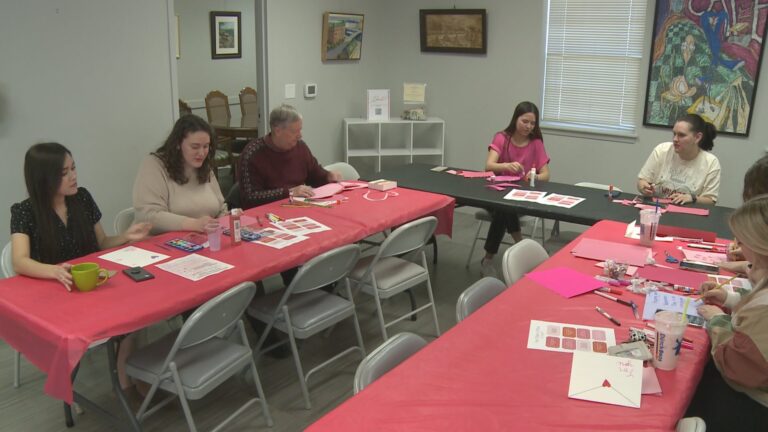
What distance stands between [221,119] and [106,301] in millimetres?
5363

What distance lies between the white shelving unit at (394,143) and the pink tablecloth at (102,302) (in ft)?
11.7

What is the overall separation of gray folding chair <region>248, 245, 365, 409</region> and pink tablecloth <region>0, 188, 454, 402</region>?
0.12m

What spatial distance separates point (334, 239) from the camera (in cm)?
323

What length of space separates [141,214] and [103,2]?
6.18 ft

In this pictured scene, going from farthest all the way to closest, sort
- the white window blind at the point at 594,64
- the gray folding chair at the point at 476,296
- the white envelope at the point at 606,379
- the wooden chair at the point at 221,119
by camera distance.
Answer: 1. the wooden chair at the point at 221,119
2. the white window blind at the point at 594,64
3. the gray folding chair at the point at 476,296
4. the white envelope at the point at 606,379

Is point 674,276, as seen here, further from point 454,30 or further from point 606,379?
point 454,30

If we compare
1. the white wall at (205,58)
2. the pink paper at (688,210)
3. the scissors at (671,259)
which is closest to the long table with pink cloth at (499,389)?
the scissors at (671,259)

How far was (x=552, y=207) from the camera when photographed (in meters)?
3.89

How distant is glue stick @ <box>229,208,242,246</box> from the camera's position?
299 centimetres

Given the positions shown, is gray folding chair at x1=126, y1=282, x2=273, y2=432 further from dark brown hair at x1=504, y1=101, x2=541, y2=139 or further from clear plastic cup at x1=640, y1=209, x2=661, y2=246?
dark brown hair at x1=504, y1=101, x2=541, y2=139

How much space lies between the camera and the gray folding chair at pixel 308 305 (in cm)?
293

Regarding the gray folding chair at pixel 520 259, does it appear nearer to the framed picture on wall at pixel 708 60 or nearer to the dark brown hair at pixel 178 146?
the dark brown hair at pixel 178 146

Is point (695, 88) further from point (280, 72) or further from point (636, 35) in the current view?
point (280, 72)

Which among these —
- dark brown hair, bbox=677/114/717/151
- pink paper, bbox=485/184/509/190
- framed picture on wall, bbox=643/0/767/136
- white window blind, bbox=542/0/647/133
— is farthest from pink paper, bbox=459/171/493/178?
framed picture on wall, bbox=643/0/767/136
